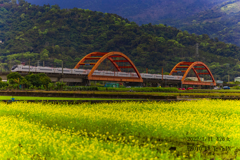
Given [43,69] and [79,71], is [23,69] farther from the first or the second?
[79,71]

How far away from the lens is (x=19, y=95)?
1737 inches

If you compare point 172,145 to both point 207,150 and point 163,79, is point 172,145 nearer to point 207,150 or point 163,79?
point 207,150

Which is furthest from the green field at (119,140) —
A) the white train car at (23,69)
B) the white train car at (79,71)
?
the white train car at (79,71)

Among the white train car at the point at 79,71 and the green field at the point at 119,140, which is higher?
the white train car at the point at 79,71

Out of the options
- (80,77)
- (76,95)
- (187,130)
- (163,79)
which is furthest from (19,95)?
(163,79)

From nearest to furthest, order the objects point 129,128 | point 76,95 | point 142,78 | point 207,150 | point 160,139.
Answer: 1. point 207,150
2. point 160,139
3. point 129,128
4. point 76,95
5. point 142,78

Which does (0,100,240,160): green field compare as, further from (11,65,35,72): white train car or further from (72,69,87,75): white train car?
(72,69,87,75): white train car

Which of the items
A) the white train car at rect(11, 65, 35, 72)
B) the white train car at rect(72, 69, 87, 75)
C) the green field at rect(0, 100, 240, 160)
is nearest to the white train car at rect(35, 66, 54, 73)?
the white train car at rect(11, 65, 35, 72)

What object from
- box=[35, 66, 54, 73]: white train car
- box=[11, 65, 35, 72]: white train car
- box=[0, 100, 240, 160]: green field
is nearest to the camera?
box=[0, 100, 240, 160]: green field

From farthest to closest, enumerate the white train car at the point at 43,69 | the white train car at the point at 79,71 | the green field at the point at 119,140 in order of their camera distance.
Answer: the white train car at the point at 79,71
the white train car at the point at 43,69
the green field at the point at 119,140

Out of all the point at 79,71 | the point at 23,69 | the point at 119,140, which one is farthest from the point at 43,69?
the point at 119,140

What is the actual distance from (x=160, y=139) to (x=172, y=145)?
1110 mm

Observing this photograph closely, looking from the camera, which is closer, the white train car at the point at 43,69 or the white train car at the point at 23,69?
the white train car at the point at 23,69

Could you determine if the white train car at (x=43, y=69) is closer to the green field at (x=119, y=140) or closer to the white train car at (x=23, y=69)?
the white train car at (x=23, y=69)
